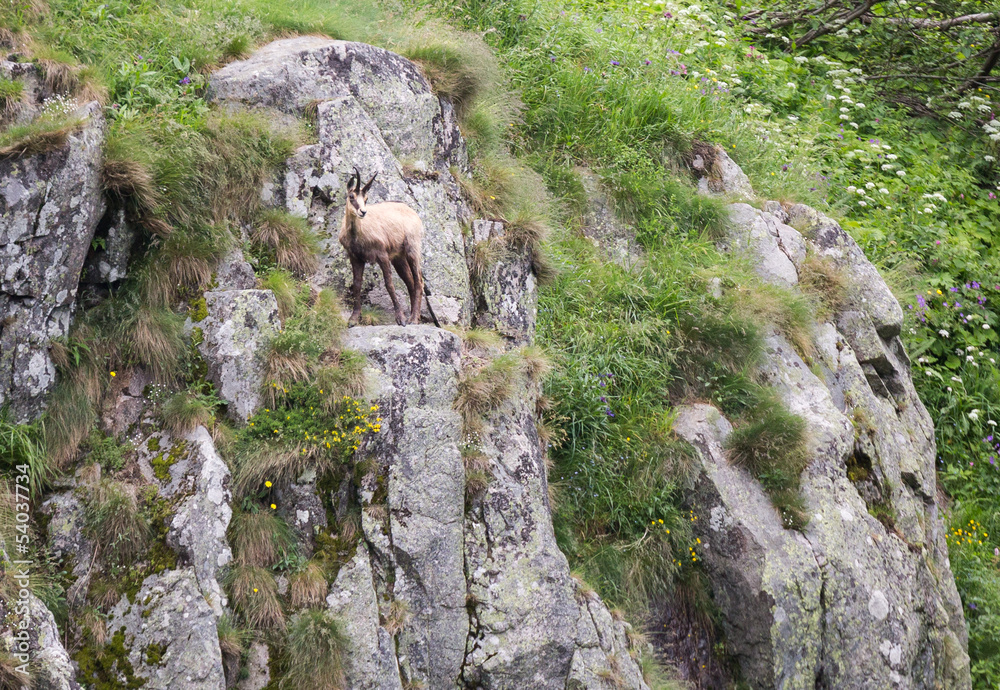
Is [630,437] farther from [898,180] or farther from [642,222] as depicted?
[898,180]

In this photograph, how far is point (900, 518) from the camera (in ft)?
24.0

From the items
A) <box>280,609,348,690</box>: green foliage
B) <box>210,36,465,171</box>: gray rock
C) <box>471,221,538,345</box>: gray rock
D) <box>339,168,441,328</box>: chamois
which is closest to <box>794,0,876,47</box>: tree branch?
<box>210,36,465,171</box>: gray rock

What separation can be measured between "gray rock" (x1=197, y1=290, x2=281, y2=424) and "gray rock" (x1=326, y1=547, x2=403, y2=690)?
1.38 metres

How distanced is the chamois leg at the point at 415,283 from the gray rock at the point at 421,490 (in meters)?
0.28

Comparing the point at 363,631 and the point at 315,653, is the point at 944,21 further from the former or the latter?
the point at 315,653

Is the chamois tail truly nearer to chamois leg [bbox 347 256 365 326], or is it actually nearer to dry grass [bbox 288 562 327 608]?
chamois leg [bbox 347 256 365 326]

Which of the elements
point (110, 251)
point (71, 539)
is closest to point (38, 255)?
point (110, 251)

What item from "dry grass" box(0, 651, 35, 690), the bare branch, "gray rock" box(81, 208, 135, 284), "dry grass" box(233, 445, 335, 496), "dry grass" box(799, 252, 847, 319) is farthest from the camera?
the bare branch

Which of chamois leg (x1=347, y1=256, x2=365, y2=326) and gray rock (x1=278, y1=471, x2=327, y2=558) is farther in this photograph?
chamois leg (x1=347, y1=256, x2=365, y2=326)

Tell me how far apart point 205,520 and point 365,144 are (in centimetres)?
370

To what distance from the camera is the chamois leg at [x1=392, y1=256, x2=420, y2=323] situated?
20.6 feet

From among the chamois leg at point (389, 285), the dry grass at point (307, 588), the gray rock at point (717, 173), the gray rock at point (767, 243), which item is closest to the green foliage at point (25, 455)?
the dry grass at point (307, 588)

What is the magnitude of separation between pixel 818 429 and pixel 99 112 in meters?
6.67

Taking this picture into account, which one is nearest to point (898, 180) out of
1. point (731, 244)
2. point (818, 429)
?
point (731, 244)
